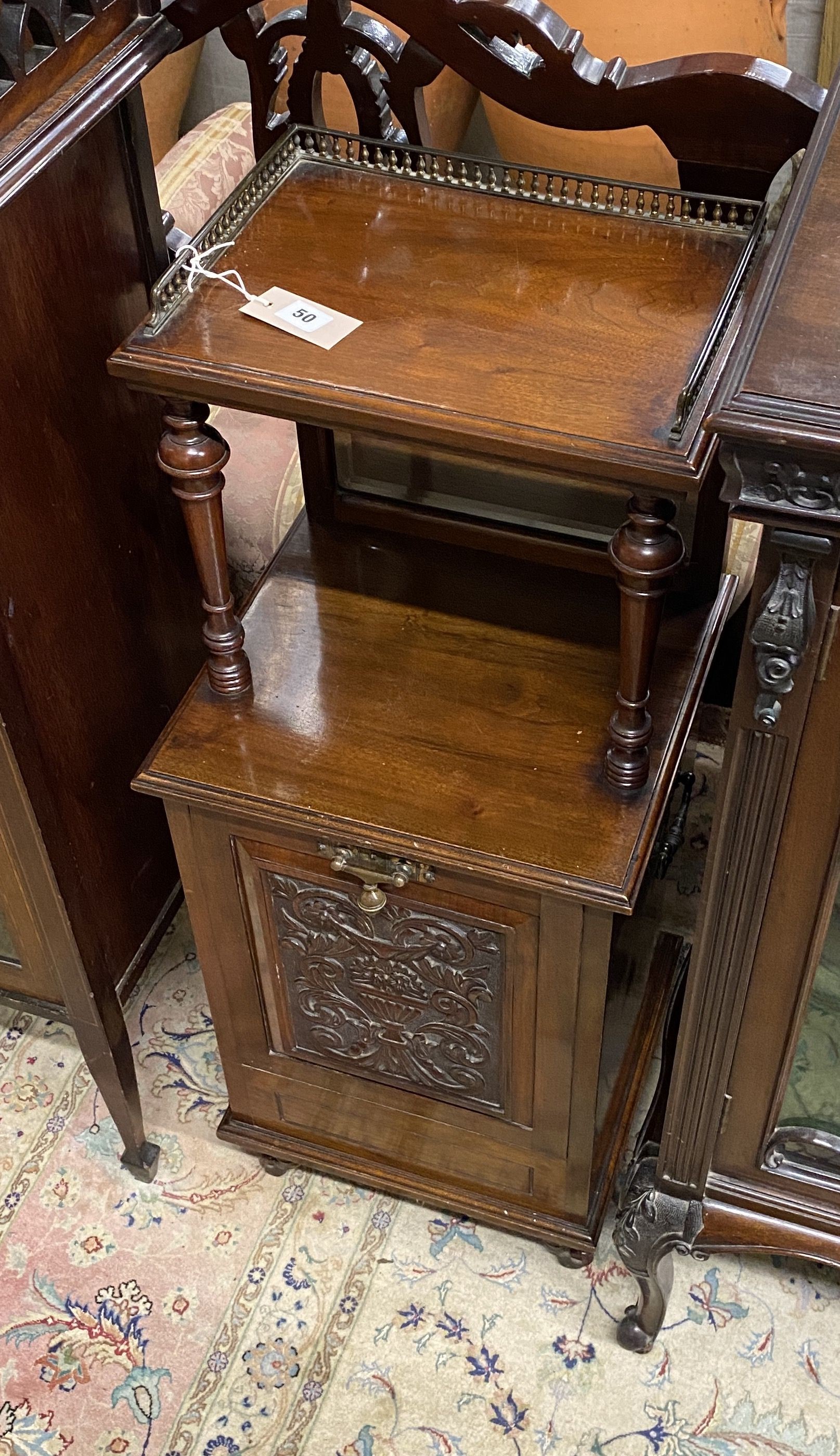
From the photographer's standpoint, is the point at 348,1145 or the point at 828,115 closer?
the point at 828,115

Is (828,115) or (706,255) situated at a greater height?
(828,115)

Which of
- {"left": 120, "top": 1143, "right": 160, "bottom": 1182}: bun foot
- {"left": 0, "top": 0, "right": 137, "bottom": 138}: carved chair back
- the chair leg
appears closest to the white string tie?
{"left": 0, "top": 0, "right": 137, "bottom": 138}: carved chair back

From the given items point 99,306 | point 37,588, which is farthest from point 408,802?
point 99,306

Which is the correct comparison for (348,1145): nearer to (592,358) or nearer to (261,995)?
(261,995)

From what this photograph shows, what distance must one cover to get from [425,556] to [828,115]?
1.54ft

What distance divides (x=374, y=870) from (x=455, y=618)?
0.74ft

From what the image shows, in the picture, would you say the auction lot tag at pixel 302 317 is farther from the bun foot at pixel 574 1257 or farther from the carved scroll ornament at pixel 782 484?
the bun foot at pixel 574 1257

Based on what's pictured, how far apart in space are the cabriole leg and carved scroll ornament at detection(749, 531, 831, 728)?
1.61ft

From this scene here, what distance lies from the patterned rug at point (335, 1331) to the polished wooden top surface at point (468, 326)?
2.53ft

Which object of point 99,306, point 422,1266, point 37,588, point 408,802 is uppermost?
point 99,306

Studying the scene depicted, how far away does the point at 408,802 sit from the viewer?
1014mm

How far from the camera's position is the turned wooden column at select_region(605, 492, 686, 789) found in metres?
0.86

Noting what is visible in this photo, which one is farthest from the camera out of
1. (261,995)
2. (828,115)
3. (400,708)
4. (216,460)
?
(261,995)

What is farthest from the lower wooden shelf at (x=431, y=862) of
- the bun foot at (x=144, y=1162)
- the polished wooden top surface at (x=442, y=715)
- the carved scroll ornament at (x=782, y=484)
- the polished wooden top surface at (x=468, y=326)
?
the carved scroll ornament at (x=782, y=484)
